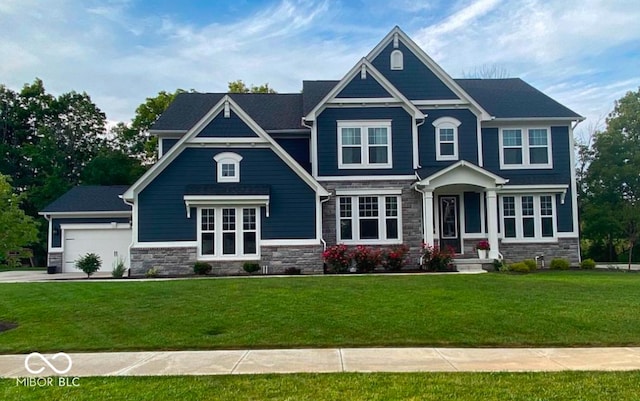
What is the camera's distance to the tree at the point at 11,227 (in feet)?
39.8

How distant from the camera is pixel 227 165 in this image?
710 inches

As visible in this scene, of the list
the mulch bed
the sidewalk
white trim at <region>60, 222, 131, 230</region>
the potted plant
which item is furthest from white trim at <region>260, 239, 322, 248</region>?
the sidewalk

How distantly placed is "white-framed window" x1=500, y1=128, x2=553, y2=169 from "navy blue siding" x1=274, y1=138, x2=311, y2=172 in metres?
8.22

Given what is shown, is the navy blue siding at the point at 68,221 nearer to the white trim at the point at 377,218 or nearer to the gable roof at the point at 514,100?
the white trim at the point at 377,218

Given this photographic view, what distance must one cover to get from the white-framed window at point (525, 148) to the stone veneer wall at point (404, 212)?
4.67m

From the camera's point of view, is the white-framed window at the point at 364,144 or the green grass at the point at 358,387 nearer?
the green grass at the point at 358,387

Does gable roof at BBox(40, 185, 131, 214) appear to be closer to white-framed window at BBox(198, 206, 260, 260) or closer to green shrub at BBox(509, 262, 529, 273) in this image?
white-framed window at BBox(198, 206, 260, 260)

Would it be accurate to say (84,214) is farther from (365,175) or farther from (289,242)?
(365,175)

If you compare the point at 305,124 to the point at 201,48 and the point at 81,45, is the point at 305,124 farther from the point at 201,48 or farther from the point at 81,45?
the point at 81,45

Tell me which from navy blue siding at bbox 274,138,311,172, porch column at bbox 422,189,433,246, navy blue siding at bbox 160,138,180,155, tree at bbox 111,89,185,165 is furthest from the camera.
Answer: tree at bbox 111,89,185,165

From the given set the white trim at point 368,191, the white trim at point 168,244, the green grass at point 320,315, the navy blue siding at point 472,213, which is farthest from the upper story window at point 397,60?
the white trim at point 168,244

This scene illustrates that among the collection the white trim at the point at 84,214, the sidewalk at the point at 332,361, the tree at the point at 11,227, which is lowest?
the sidewalk at the point at 332,361

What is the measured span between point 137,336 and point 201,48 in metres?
14.5

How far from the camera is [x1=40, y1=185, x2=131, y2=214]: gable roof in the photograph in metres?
22.9
